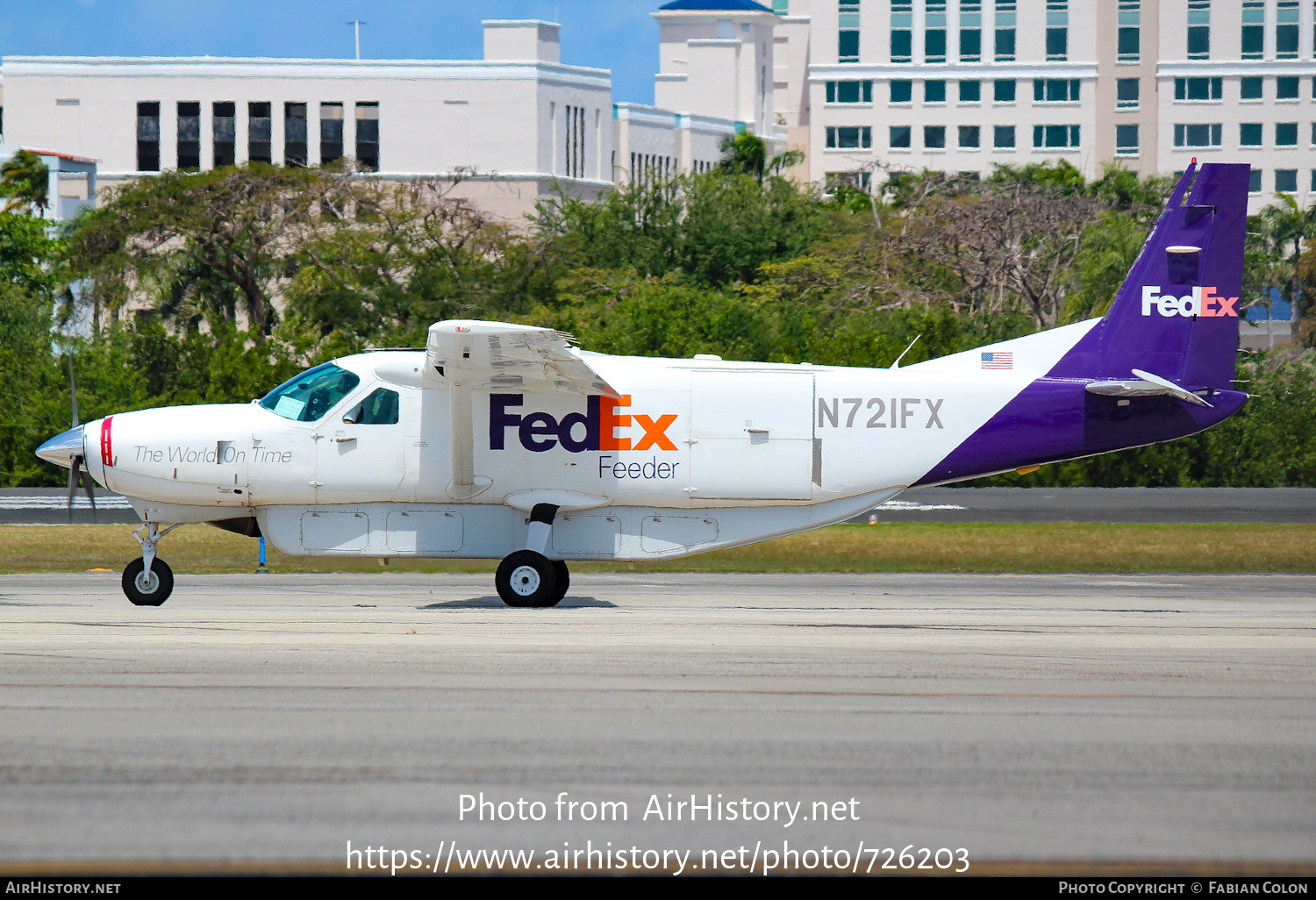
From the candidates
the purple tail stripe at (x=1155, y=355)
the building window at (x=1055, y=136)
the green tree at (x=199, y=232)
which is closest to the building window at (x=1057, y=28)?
the building window at (x=1055, y=136)

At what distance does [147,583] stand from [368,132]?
70290 millimetres

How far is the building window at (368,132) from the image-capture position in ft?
270

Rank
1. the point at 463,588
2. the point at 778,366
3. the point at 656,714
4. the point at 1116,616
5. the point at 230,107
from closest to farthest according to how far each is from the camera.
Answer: the point at 656,714 → the point at 1116,616 → the point at 778,366 → the point at 463,588 → the point at 230,107

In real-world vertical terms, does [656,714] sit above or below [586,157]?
below

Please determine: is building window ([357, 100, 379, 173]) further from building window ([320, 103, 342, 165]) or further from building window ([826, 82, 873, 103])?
building window ([826, 82, 873, 103])

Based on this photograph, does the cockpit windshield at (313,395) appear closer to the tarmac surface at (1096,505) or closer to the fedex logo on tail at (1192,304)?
the fedex logo on tail at (1192,304)

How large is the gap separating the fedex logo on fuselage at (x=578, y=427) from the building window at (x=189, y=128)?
71.9 meters

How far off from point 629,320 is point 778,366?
17.6 m

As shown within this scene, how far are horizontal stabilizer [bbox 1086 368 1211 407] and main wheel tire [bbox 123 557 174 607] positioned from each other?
9.51 meters

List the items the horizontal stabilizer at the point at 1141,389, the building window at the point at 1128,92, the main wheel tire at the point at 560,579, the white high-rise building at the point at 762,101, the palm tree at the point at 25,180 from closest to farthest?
the main wheel tire at the point at 560,579
the horizontal stabilizer at the point at 1141,389
the palm tree at the point at 25,180
the white high-rise building at the point at 762,101
the building window at the point at 1128,92

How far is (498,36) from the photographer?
276ft

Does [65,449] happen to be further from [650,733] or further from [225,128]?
[225,128]

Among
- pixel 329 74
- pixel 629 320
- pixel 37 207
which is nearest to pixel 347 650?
pixel 629 320
